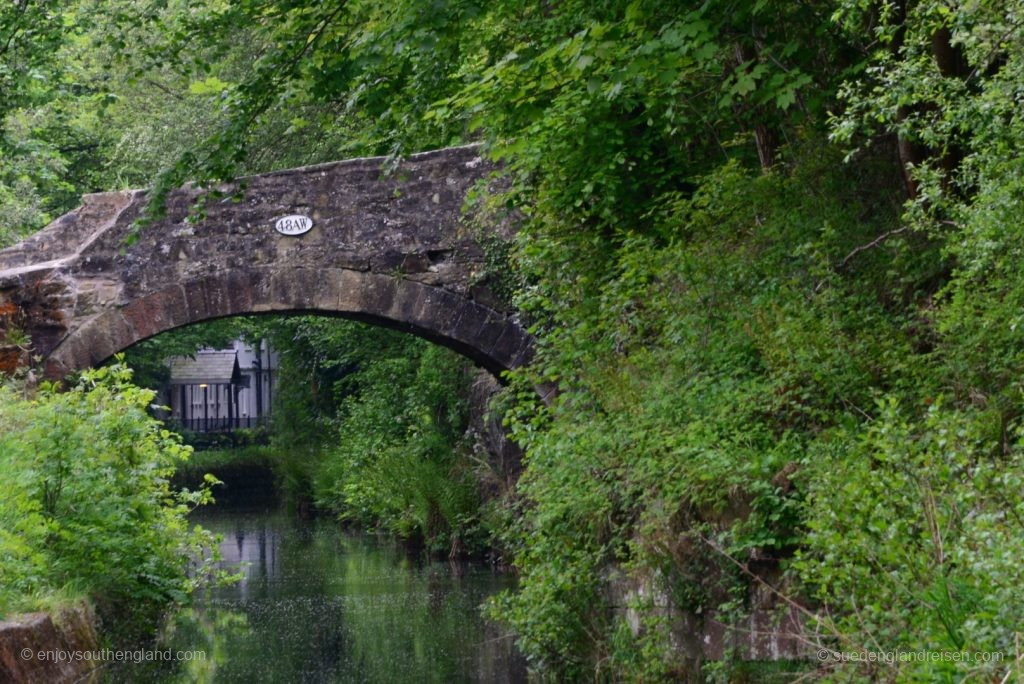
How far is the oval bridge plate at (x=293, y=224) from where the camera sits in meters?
11.4

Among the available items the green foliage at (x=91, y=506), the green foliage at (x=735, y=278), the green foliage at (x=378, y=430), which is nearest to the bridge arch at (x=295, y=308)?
the green foliage at (x=735, y=278)

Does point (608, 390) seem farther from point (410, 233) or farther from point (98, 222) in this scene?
point (98, 222)

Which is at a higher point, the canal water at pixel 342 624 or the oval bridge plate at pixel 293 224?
the oval bridge plate at pixel 293 224

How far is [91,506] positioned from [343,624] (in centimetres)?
Answer: 219

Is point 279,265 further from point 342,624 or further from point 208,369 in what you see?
point 208,369

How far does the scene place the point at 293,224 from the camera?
11.4m

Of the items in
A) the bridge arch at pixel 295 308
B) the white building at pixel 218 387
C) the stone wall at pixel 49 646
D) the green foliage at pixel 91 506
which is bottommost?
the stone wall at pixel 49 646

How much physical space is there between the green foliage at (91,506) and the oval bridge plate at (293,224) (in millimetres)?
2110

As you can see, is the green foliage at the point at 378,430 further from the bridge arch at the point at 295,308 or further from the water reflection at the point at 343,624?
the bridge arch at the point at 295,308

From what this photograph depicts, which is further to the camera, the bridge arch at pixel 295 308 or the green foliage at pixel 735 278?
the bridge arch at pixel 295 308

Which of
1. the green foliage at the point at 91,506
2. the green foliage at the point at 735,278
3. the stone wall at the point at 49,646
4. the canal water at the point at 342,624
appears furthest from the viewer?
the canal water at the point at 342,624

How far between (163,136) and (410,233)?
9.25 m

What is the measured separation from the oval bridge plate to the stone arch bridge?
12mm

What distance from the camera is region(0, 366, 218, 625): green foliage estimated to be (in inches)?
280
